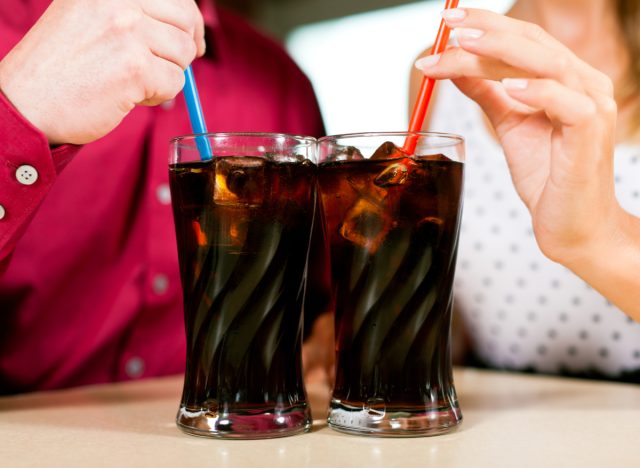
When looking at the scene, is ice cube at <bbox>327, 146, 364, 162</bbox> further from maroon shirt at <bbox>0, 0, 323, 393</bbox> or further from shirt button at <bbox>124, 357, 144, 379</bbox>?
shirt button at <bbox>124, 357, 144, 379</bbox>

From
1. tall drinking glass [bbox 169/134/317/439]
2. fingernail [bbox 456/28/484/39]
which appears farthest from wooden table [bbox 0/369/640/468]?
fingernail [bbox 456/28/484/39]

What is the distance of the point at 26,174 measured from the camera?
3.35 feet

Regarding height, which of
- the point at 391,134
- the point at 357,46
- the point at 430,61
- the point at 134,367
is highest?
the point at 357,46

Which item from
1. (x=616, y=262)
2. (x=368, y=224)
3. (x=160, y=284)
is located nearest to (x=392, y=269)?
→ (x=368, y=224)

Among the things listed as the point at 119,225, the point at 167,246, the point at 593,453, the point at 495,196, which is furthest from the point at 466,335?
the point at 593,453

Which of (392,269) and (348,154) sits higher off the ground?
(348,154)

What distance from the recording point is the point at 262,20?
6168mm

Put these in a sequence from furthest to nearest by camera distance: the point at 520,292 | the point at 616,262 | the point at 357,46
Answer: the point at 357,46, the point at 520,292, the point at 616,262

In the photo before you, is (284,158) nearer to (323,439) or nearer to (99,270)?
(323,439)

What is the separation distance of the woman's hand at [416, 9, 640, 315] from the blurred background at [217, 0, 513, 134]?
426 centimetres

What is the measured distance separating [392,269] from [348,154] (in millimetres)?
151

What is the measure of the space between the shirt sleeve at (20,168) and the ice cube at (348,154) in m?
0.37

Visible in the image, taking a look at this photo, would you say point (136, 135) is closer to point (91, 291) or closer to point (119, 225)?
point (119, 225)

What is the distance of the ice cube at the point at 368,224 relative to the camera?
0.93m
